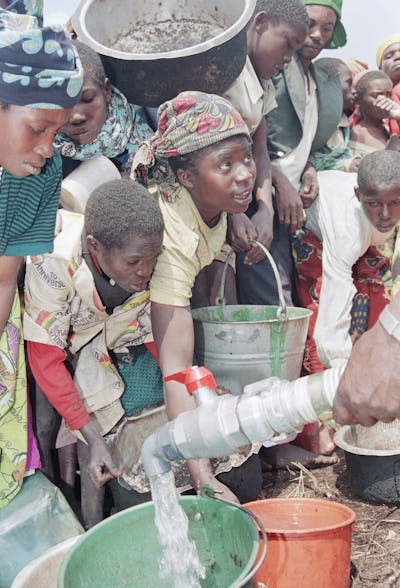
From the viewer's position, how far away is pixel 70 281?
2.20m

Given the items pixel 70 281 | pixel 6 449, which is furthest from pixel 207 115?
pixel 6 449

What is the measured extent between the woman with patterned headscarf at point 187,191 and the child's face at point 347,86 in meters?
1.77

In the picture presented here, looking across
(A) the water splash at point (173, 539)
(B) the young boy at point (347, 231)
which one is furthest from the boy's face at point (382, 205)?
(A) the water splash at point (173, 539)

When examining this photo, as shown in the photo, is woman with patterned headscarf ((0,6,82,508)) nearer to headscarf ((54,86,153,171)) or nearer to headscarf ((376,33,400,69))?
headscarf ((54,86,153,171))

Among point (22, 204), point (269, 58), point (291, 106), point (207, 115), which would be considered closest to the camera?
point (22, 204)

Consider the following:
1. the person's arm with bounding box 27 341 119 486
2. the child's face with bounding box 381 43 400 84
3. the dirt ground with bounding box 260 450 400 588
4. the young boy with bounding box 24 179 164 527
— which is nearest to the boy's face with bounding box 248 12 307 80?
the young boy with bounding box 24 179 164 527

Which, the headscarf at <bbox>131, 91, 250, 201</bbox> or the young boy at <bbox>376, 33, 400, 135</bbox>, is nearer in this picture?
the headscarf at <bbox>131, 91, 250, 201</bbox>

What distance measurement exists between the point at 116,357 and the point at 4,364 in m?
0.53

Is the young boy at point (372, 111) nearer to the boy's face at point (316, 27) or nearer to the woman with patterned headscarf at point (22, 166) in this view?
the boy's face at point (316, 27)

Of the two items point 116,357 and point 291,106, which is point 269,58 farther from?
point 116,357

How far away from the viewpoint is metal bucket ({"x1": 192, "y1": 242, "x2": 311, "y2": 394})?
2.41 m

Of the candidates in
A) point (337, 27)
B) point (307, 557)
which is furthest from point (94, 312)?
point (337, 27)

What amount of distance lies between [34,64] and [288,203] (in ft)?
5.37

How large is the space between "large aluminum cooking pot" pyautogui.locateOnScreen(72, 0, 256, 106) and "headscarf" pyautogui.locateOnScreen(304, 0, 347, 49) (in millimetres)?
739
